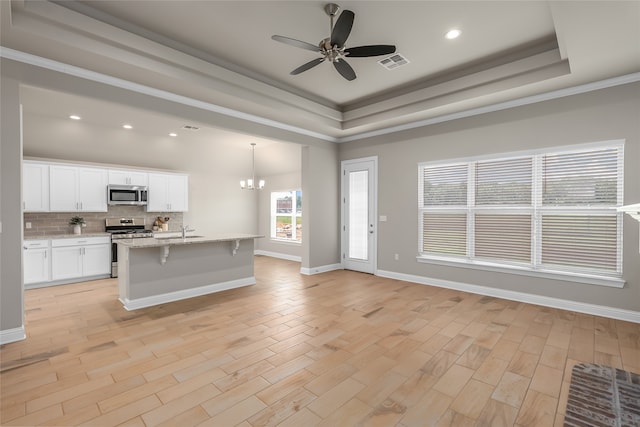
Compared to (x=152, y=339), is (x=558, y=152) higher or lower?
higher

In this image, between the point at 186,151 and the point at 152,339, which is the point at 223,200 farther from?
the point at 152,339

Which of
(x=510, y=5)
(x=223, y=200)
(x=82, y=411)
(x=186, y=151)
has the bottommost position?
(x=82, y=411)

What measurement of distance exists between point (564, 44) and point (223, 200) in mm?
7521

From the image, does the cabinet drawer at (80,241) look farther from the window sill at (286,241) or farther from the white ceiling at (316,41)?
the window sill at (286,241)

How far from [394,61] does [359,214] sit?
318cm

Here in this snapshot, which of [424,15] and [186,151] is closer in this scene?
[424,15]

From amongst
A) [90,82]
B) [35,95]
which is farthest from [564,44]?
[35,95]

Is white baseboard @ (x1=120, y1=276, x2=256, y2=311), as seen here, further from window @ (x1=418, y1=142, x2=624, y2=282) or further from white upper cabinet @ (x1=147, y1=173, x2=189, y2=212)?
window @ (x1=418, y1=142, x2=624, y2=282)

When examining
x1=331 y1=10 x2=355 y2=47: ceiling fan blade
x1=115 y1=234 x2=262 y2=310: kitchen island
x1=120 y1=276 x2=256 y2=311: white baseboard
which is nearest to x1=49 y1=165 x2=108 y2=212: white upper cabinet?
x1=115 y1=234 x2=262 y2=310: kitchen island

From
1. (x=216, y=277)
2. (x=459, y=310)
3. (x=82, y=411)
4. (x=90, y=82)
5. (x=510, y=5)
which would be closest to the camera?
(x=82, y=411)

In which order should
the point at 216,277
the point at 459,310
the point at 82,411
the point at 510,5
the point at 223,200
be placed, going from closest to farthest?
1. the point at 82,411
2. the point at 510,5
3. the point at 459,310
4. the point at 216,277
5. the point at 223,200

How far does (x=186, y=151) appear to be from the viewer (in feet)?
23.4

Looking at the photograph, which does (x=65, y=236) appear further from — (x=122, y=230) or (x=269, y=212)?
(x=269, y=212)

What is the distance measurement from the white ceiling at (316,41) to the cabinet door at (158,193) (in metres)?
2.18
